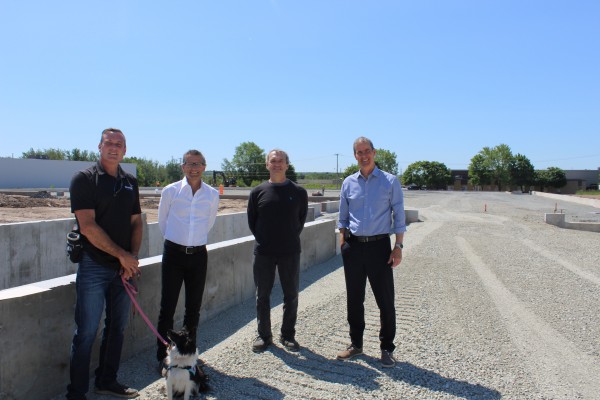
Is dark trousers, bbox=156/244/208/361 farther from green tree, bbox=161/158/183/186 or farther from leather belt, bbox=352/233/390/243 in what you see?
green tree, bbox=161/158/183/186

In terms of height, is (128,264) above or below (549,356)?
above

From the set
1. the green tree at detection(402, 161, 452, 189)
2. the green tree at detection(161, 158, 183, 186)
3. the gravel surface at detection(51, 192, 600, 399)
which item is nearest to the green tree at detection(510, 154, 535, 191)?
the green tree at detection(402, 161, 452, 189)

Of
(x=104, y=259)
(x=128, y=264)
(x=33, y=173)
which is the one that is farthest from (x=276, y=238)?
(x=33, y=173)

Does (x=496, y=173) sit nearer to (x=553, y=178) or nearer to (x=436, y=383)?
(x=553, y=178)

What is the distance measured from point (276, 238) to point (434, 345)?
6.89 feet

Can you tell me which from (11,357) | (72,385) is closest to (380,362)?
(72,385)

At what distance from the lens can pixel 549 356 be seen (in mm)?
4379

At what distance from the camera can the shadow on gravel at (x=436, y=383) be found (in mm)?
3514

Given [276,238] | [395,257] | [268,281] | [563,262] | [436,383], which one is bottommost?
[563,262]

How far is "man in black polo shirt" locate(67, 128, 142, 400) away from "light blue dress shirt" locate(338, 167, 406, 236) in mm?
1977

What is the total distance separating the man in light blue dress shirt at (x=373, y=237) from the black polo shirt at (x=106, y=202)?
1.98m

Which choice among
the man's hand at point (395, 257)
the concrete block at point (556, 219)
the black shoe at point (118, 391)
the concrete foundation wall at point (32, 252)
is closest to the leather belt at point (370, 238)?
the man's hand at point (395, 257)

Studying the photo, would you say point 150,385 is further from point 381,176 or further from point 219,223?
point 219,223

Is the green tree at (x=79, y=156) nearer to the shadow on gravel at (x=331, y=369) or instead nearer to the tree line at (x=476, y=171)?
the tree line at (x=476, y=171)
